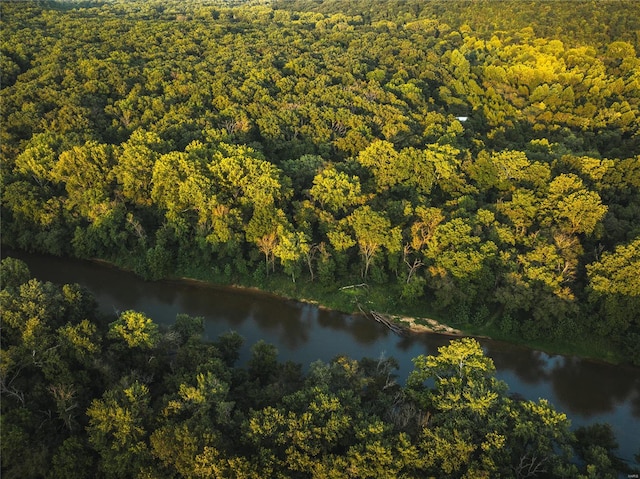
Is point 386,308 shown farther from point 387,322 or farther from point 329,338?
point 329,338

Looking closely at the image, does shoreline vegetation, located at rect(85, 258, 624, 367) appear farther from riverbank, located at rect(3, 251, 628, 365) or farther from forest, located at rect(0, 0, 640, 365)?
forest, located at rect(0, 0, 640, 365)

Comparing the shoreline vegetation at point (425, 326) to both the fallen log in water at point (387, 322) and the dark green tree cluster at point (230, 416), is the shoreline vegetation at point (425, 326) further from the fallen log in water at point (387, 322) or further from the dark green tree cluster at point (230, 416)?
the dark green tree cluster at point (230, 416)

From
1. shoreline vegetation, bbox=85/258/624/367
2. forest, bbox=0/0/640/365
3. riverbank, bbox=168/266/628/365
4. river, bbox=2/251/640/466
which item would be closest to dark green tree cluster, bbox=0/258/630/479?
river, bbox=2/251/640/466

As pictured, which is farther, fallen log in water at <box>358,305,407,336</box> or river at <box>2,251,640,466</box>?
fallen log in water at <box>358,305,407,336</box>

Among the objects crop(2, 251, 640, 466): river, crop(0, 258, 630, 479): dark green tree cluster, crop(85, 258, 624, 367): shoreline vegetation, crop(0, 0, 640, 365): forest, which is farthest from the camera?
crop(0, 0, 640, 365): forest

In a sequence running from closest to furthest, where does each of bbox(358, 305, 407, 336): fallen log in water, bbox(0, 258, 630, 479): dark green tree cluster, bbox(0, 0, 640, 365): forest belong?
1. bbox(0, 258, 630, 479): dark green tree cluster
2. bbox(0, 0, 640, 365): forest
3. bbox(358, 305, 407, 336): fallen log in water

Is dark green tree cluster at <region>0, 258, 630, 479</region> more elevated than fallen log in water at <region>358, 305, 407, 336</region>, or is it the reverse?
dark green tree cluster at <region>0, 258, 630, 479</region>

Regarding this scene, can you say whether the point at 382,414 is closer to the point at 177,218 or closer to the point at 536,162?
the point at 177,218

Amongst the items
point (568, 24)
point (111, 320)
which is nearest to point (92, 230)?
point (111, 320)
